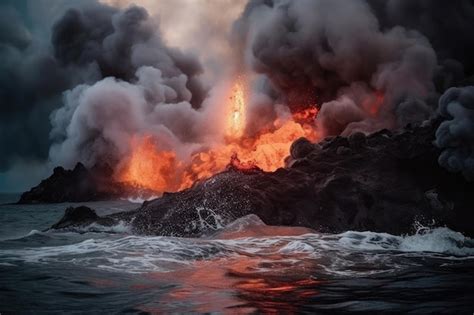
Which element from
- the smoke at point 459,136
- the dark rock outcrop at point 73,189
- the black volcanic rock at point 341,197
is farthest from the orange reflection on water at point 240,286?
the dark rock outcrop at point 73,189

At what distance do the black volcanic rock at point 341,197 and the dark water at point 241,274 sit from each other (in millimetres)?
3708

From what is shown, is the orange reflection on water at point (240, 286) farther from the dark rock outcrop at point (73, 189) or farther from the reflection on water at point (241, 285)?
the dark rock outcrop at point (73, 189)

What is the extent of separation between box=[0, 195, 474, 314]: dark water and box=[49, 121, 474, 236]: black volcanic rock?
12.2 ft

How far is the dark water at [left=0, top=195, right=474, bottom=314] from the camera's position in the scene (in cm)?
826

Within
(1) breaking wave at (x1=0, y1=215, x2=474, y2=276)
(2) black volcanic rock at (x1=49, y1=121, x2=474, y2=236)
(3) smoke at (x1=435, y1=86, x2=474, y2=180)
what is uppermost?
(3) smoke at (x1=435, y1=86, x2=474, y2=180)

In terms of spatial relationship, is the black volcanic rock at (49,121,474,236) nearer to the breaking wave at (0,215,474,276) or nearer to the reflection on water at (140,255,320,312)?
the breaking wave at (0,215,474,276)

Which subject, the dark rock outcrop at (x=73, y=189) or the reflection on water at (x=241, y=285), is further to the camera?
the dark rock outcrop at (x=73, y=189)

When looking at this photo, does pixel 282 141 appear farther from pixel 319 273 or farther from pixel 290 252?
pixel 319 273

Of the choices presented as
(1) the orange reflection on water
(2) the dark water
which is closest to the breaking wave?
(2) the dark water

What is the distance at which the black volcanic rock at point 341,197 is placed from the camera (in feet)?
77.8

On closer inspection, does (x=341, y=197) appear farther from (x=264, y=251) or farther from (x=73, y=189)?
(x=73, y=189)

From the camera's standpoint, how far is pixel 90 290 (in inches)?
376

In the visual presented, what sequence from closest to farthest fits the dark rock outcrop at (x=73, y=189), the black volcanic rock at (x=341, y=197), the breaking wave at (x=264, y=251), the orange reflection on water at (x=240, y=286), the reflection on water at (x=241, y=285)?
the orange reflection on water at (x=240, y=286), the reflection on water at (x=241, y=285), the breaking wave at (x=264, y=251), the black volcanic rock at (x=341, y=197), the dark rock outcrop at (x=73, y=189)

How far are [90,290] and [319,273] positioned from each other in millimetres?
6166
